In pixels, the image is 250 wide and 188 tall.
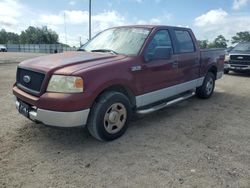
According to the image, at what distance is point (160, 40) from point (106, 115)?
2.03 metres

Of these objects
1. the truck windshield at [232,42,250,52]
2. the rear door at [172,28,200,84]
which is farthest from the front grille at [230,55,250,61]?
the rear door at [172,28,200,84]

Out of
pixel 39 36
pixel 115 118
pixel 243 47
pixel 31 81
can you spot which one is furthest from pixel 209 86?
pixel 39 36

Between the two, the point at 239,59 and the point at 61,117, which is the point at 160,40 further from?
the point at 239,59

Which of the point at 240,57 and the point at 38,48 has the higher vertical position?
the point at 38,48

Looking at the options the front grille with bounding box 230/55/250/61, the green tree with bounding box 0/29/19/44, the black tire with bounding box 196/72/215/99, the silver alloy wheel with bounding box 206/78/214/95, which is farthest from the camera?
the green tree with bounding box 0/29/19/44

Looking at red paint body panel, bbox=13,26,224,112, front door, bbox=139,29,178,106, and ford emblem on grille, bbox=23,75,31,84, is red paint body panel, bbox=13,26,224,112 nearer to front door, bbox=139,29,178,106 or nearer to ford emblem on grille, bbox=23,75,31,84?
front door, bbox=139,29,178,106

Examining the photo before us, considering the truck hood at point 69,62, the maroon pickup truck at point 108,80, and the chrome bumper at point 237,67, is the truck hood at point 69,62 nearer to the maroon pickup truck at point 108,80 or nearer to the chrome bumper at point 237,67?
the maroon pickup truck at point 108,80

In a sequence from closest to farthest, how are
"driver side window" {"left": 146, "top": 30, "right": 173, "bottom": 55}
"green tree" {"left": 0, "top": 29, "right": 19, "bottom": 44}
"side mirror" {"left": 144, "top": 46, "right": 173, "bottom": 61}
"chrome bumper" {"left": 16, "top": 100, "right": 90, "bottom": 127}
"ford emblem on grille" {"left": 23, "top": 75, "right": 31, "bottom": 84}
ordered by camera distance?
"chrome bumper" {"left": 16, "top": 100, "right": 90, "bottom": 127}, "ford emblem on grille" {"left": 23, "top": 75, "right": 31, "bottom": 84}, "side mirror" {"left": 144, "top": 46, "right": 173, "bottom": 61}, "driver side window" {"left": 146, "top": 30, "right": 173, "bottom": 55}, "green tree" {"left": 0, "top": 29, "right": 19, "bottom": 44}

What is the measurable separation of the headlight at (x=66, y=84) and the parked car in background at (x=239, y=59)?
11124 mm

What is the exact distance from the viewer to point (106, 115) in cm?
421

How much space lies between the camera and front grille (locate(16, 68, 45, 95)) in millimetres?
3996

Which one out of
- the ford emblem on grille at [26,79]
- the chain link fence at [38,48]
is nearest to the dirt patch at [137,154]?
the ford emblem on grille at [26,79]

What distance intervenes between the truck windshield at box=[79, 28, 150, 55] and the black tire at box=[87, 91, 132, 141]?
95cm

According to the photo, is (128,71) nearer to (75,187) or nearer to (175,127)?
(175,127)
